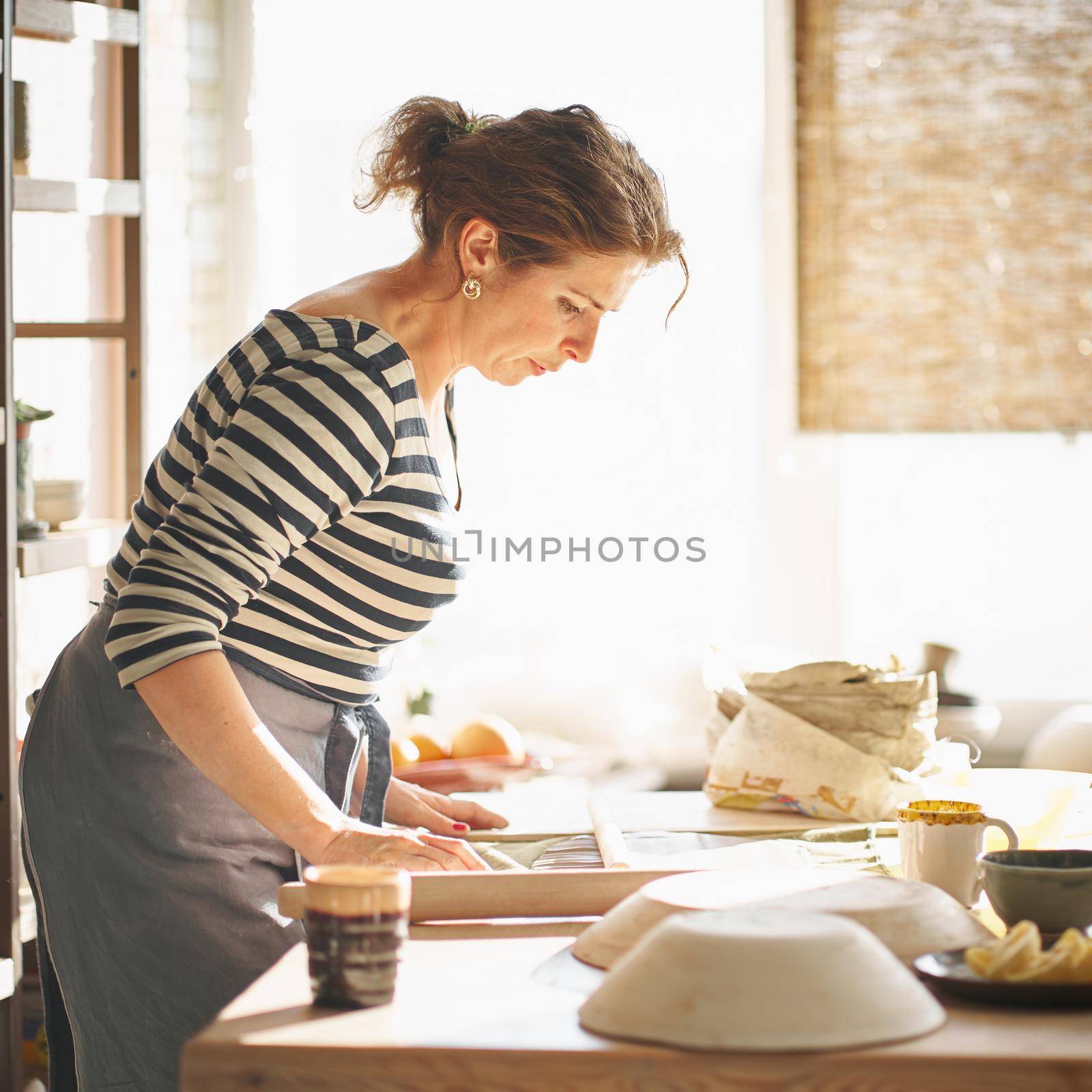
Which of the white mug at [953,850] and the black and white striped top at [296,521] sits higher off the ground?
the black and white striped top at [296,521]

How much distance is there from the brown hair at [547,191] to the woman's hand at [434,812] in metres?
0.52

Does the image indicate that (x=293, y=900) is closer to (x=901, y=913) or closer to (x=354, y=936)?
(x=354, y=936)

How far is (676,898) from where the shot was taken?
0.79 metres

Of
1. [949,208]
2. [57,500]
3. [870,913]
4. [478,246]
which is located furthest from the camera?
[949,208]

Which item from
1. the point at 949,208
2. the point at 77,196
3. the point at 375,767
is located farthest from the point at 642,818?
the point at 949,208

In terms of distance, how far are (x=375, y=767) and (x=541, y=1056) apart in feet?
2.09

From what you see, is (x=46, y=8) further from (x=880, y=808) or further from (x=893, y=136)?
(x=893, y=136)

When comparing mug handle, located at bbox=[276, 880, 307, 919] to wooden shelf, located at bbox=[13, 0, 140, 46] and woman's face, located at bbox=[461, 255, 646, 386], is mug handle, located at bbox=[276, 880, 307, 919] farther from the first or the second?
wooden shelf, located at bbox=[13, 0, 140, 46]

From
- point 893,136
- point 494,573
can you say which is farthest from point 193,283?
point 893,136

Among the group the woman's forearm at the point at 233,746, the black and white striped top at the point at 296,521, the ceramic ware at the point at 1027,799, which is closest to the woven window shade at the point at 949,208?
the ceramic ware at the point at 1027,799

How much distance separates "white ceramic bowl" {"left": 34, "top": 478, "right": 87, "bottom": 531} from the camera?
179cm

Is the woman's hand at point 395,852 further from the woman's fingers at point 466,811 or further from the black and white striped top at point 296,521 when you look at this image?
the woman's fingers at point 466,811

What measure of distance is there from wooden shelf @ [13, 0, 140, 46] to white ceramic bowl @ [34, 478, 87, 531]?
0.58 m

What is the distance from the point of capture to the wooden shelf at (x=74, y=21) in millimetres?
1600
